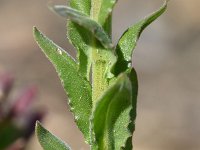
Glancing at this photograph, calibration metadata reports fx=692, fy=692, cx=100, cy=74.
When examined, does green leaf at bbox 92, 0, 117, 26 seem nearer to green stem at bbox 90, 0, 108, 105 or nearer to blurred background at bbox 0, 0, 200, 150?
green stem at bbox 90, 0, 108, 105

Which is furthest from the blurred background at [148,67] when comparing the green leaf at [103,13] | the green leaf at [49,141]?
the green leaf at [103,13]

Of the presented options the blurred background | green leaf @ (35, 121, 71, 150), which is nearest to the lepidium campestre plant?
green leaf @ (35, 121, 71, 150)

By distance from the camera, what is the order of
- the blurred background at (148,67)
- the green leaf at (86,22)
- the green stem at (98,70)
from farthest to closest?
the blurred background at (148,67) < the green stem at (98,70) < the green leaf at (86,22)

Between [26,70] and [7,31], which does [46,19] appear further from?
[26,70]

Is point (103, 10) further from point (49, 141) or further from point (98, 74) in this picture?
point (49, 141)

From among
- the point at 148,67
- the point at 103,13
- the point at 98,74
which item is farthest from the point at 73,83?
the point at 148,67

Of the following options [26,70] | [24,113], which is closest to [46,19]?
[26,70]

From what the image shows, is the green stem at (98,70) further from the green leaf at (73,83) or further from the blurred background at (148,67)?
the blurred background at (148,67)
